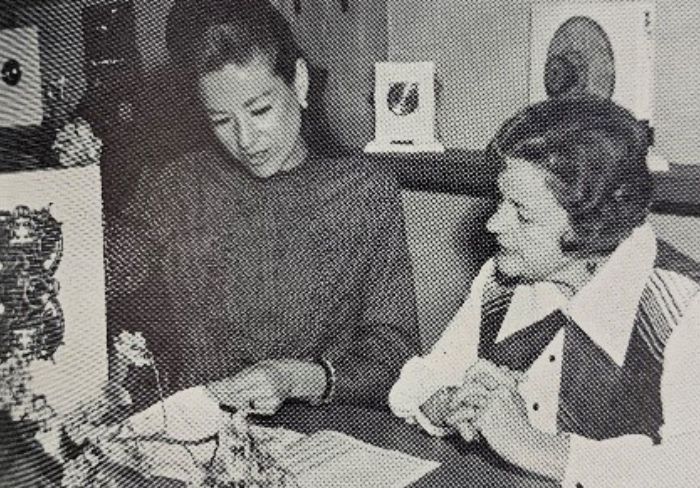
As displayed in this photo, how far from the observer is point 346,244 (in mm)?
983

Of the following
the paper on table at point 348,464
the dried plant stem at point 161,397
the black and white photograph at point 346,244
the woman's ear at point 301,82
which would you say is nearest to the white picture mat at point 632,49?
the black and white photograph at point 346,244

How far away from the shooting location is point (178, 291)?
0.95 meters

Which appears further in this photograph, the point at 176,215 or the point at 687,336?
the point at 176,215

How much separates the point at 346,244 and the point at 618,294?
38 cm

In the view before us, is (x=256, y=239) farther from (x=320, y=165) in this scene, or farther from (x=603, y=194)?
(x=603, y=194)

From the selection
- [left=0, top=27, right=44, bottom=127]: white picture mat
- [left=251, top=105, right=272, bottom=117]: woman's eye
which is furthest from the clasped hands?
[left=0, top=27, right=44, bottom=127]: white picture mat

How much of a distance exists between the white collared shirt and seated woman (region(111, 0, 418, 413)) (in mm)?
66

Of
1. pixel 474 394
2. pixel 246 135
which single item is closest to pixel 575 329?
pixel 474 394

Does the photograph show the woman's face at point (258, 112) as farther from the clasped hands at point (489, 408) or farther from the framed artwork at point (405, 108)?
the clasped hands at point (489, 408)

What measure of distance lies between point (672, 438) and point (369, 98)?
27.9 inches

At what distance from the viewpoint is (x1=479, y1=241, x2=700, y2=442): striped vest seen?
69 centimetres

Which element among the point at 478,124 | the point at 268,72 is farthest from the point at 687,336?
the point at 268,72

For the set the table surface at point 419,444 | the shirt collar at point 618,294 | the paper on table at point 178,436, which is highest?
the shirt collar at point 618,294

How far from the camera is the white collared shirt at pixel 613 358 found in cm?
64
